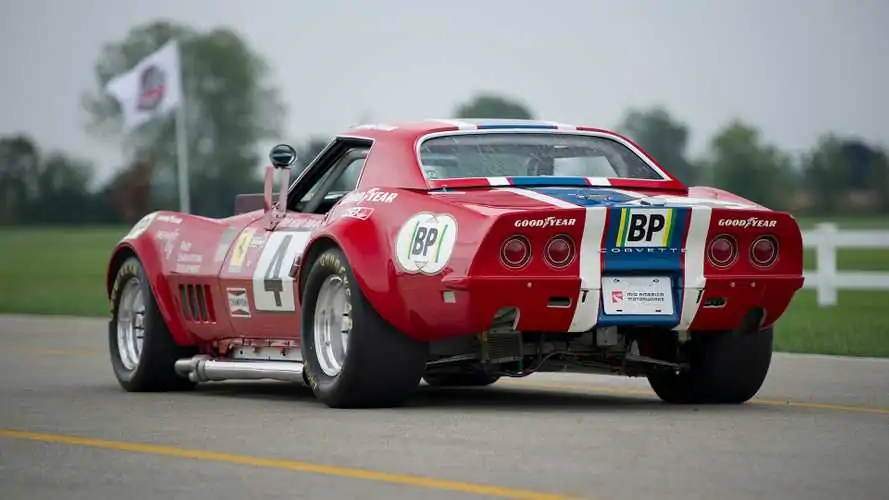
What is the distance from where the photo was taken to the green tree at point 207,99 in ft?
277

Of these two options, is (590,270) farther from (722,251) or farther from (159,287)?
(159,287)

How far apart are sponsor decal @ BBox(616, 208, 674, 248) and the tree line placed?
1618 cm

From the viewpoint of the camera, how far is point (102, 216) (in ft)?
188

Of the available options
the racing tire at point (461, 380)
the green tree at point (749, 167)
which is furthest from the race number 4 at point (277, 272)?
the green tree at point (749, 167)

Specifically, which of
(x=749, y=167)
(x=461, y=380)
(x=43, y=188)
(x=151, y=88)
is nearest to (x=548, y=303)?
(x=461, y=380)

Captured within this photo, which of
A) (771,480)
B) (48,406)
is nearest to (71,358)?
(48,406)

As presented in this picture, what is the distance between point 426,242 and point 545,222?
0.60 metres

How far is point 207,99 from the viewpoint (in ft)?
Result: 307

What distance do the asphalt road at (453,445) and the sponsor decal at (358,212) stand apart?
0.95 m

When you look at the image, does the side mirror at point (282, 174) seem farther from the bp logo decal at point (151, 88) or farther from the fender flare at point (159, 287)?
the bp logo decal at point (151, 88)

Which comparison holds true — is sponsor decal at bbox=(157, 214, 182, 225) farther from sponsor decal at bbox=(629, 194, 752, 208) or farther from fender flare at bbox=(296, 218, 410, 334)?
sponsor decal at bbox=(629, 194, 752, 208)

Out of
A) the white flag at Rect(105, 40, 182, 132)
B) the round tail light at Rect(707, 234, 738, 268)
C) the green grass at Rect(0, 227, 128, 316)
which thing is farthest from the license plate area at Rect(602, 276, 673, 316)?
the white flag at Rect(105, 40, 182, 132)

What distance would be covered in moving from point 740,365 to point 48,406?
3.56 metres

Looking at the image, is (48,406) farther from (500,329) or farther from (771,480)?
(771,480)
